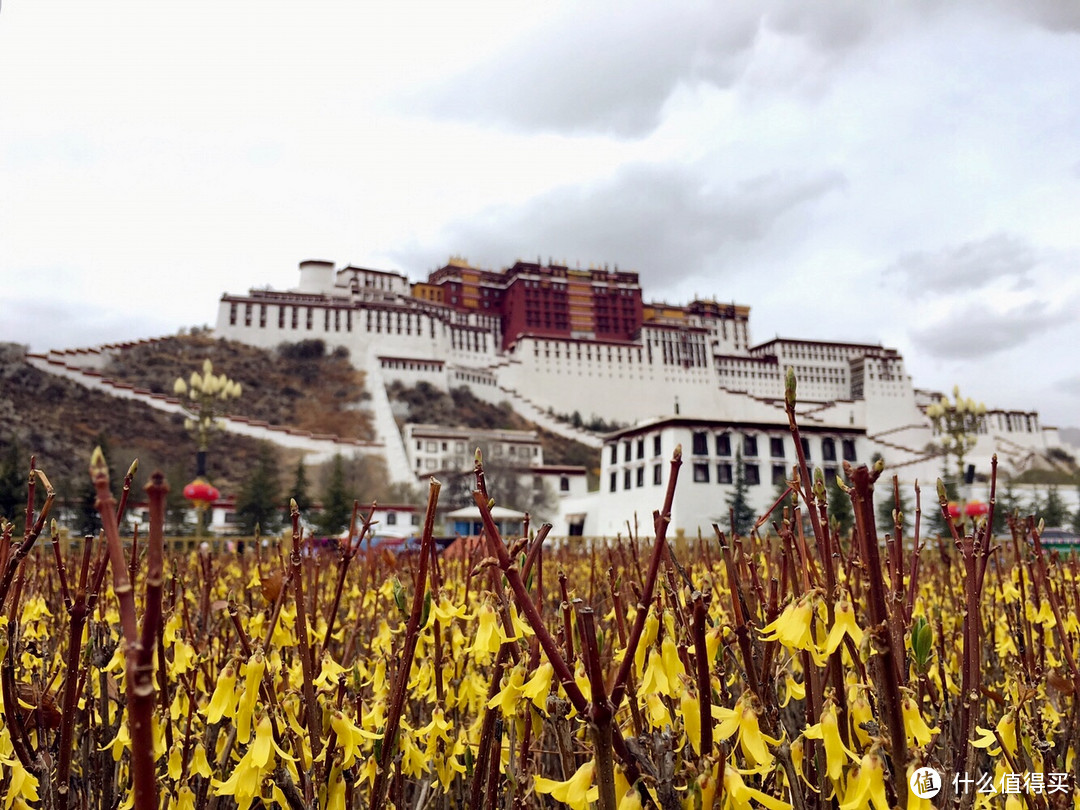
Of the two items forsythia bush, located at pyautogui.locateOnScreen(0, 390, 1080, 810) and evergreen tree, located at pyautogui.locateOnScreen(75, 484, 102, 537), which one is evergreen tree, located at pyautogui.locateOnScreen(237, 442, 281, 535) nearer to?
evergreen tree, located at pyautogui.locateOnScreen(75, 484, 102, 537)

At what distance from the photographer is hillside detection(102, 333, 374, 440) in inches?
2335

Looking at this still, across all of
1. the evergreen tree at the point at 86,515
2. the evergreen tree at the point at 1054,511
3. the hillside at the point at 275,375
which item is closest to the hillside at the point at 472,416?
the hillside at the point at 275,375

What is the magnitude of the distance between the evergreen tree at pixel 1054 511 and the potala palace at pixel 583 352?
42.5 feet

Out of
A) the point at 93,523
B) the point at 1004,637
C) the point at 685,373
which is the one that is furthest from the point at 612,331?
the point at 1004,637

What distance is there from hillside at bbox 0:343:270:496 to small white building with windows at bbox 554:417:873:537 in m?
21.7

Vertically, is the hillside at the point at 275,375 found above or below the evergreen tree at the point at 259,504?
above

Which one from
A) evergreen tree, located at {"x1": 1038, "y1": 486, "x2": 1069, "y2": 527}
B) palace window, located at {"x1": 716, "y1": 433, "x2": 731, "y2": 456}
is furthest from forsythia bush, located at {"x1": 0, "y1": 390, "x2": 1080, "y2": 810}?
evergreen tree, located at {"x1": 1038, "y1": 486, "x2": 1069, "y2": 527}

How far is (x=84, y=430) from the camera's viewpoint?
162 feet

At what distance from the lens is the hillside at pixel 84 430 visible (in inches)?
1790

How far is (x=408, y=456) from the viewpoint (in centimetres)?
5191

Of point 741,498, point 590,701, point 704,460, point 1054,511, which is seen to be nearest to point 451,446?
point 704,460

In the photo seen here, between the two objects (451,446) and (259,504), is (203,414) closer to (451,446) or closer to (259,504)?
(259,504)

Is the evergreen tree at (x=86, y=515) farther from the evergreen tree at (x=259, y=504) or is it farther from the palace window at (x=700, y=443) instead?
the palace window at (x=700, y=443)

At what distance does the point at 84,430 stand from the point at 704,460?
38.1 meters
